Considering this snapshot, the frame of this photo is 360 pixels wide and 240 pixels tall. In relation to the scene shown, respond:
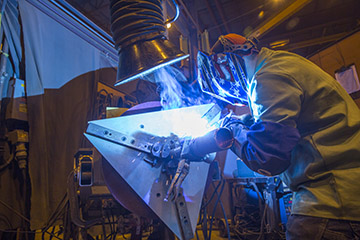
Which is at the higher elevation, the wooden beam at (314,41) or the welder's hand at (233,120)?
the wooden beam at (314,41)

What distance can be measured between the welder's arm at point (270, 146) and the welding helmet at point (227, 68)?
570 millimetres

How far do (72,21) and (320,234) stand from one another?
3.40 metres

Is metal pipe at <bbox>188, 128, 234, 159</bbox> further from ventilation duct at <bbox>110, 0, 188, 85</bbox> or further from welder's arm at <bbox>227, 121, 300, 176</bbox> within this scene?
ventilation duct at <bbox>110, 0, 188, 85</bbox>

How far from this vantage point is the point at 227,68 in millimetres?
1574

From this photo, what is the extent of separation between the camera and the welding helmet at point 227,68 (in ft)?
4.50

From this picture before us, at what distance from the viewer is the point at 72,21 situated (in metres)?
2.94

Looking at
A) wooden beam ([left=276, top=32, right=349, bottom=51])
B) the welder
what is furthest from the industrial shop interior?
wooden beam ([left=276, top=32, right=349, bottom=51])

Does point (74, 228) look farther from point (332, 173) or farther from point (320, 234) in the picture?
point (332, 173)

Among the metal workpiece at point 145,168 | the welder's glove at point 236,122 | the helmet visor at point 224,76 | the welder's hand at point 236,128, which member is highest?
the helmet visor at point 224,76

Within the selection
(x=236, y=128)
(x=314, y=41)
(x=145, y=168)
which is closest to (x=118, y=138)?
(x=145, y=168)

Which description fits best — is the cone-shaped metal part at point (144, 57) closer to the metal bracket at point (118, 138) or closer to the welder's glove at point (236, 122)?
the metal bracket at point (118, 138)

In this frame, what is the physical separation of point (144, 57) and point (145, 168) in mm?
747

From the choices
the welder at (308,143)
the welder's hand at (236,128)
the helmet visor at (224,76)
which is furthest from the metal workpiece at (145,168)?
the welder at (308,143)

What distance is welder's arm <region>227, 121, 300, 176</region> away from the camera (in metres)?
0.94
